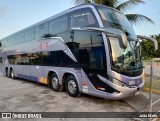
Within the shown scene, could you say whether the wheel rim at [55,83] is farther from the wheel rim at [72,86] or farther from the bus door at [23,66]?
the bus door at [23,66]

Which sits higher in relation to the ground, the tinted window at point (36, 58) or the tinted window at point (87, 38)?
the tinted window at point (87, 38)

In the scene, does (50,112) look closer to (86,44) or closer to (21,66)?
(86,44)

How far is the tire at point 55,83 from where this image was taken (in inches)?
395

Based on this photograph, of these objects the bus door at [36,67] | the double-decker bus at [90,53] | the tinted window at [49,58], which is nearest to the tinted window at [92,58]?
the double-decker bus at [90,53]

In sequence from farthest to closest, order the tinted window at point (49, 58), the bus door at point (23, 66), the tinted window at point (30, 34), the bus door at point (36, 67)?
the bus door at point (23, 66) → the tinted window at point (30, 34) → the bus door at point (36, 67) → the tinted window at point (49, 58)

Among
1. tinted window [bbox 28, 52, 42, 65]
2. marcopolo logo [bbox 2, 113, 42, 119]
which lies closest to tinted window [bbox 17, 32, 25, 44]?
tinted window [bbox 28, 52, 42, 65]

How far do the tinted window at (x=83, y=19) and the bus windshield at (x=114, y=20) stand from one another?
1.26ft

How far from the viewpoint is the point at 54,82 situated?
1038 centimetres

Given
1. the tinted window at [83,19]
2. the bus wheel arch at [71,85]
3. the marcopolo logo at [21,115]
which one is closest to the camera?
the marcopolo logo at [21,115]

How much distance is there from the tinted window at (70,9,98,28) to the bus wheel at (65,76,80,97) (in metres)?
2.33

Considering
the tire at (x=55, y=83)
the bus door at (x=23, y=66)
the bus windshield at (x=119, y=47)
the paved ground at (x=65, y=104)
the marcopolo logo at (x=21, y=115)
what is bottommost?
the marcopolo logo at (x=21, y=115)

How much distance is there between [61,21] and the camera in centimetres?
970

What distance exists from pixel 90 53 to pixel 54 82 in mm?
3355

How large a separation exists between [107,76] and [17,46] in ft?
31.6
